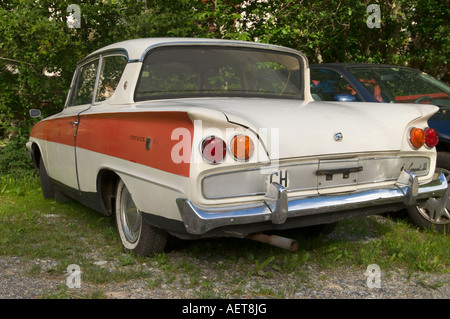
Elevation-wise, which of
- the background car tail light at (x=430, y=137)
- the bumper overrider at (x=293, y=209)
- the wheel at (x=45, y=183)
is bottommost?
the wheel at (x=45, y=183)

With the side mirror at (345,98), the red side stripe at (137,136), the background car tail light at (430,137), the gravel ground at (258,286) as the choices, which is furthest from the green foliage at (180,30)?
the gravel ground at (258,286)

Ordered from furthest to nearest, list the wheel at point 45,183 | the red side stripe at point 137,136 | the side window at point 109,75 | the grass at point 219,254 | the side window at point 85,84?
the wheel at point 45,183
the side window at point 85,84
the side window at point 109,75
the grass at point 219,254
the red side stripe at point 137,136

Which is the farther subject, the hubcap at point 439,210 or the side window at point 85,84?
the side window at point 85,84

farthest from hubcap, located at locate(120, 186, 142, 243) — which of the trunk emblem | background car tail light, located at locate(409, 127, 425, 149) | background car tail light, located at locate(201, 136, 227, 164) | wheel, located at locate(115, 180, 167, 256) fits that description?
background car tail light, located at locate(409, 127, 425, 149)

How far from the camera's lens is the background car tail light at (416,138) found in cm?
367

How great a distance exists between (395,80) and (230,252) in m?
2.76

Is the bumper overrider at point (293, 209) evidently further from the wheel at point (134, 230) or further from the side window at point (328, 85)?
the side window at point (328, 85)

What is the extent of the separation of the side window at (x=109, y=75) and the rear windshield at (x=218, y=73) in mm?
311

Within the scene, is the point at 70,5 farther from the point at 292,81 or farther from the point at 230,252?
the point at 230,252

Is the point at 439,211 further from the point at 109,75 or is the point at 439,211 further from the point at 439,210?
the point at 109,75

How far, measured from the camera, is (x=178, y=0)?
27.3 feet

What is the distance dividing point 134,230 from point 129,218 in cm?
12

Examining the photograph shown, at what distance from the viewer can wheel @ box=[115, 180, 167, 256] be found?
3.75 m

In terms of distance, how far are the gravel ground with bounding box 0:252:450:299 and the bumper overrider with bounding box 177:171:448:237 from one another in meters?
0.45
